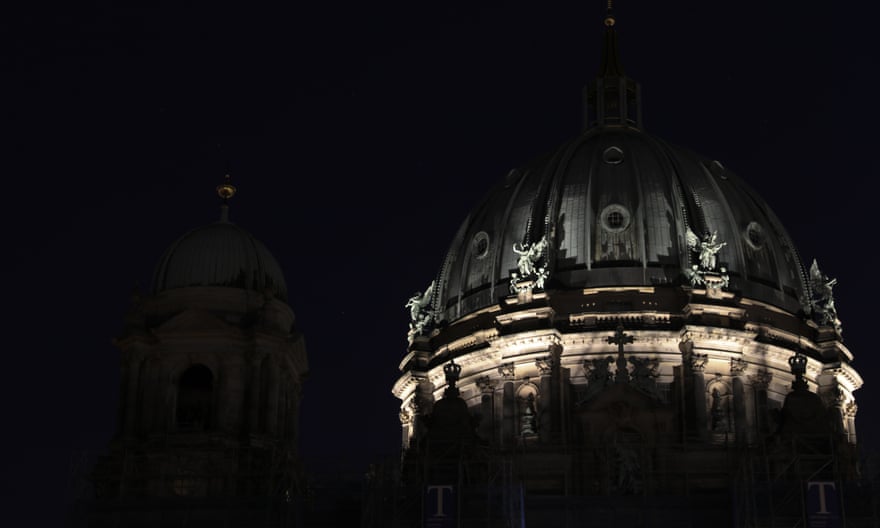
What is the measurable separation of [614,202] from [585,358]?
9086 mm

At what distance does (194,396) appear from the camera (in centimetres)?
6850

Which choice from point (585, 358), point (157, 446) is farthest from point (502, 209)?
point (157, 446)

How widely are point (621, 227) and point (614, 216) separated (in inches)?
27.5

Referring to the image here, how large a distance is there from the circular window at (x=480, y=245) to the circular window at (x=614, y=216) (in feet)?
21.2

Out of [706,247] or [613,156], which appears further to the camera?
[613,156]

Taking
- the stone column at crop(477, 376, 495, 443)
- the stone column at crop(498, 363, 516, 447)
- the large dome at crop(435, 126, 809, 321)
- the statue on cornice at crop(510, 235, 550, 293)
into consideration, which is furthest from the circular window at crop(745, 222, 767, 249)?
the stone column at crop(477, 376, 495, 443)

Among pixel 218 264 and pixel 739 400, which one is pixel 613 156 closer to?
pixel 739 400

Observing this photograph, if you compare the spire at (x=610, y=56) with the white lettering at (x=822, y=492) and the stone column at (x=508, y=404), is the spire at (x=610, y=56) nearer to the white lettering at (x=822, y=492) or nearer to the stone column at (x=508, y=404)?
the stone column at (x=508, y=404)

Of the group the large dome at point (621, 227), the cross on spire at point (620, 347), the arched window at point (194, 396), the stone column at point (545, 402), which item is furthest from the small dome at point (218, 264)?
the cross on spire at point (620, 347)

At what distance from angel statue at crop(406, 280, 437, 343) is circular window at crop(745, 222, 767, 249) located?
54.8 ft

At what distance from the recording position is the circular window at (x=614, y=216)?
79.1m

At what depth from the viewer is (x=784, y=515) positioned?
5766 cm

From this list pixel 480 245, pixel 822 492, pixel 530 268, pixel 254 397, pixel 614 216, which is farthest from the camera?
pixel 480 245

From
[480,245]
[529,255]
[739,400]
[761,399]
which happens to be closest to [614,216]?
[529,255]
